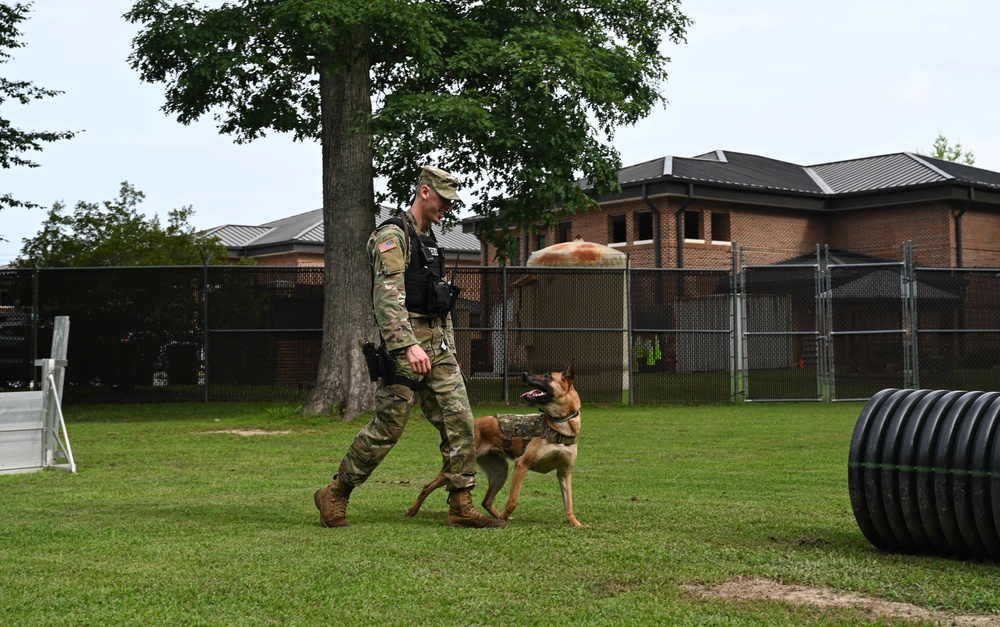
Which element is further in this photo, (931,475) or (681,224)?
(681,224)

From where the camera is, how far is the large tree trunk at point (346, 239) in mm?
16188

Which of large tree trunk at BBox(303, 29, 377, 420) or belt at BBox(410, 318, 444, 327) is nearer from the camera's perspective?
belt at BBox(410, 318, 444, 327)

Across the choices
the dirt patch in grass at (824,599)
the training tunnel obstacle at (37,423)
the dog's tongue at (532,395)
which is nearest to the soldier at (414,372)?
the dog's tongue at (532,395)

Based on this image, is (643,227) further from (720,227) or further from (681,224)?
(720,227)

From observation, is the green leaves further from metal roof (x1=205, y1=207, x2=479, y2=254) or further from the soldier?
metal roof (x1=205, y1=207, x2=479, y2=254)

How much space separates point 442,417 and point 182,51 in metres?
12.1

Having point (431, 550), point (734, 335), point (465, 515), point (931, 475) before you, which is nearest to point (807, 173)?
point (734, 335)

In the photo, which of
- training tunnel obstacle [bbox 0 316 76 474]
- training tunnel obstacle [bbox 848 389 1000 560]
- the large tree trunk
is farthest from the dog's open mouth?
the large tree trunk

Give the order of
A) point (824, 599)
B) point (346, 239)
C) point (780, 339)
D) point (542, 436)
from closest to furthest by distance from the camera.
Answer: point (824, 599), point (542, 436), point (346, 239), point (780, 339)

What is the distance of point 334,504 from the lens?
252 inches

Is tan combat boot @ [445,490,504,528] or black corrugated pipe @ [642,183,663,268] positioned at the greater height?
black corrugated pipe @ [642,183,663,268]

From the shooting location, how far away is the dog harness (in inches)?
254

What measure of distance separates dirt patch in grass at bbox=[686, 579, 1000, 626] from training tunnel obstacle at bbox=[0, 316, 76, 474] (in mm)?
7086

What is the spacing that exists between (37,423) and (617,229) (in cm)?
2907
